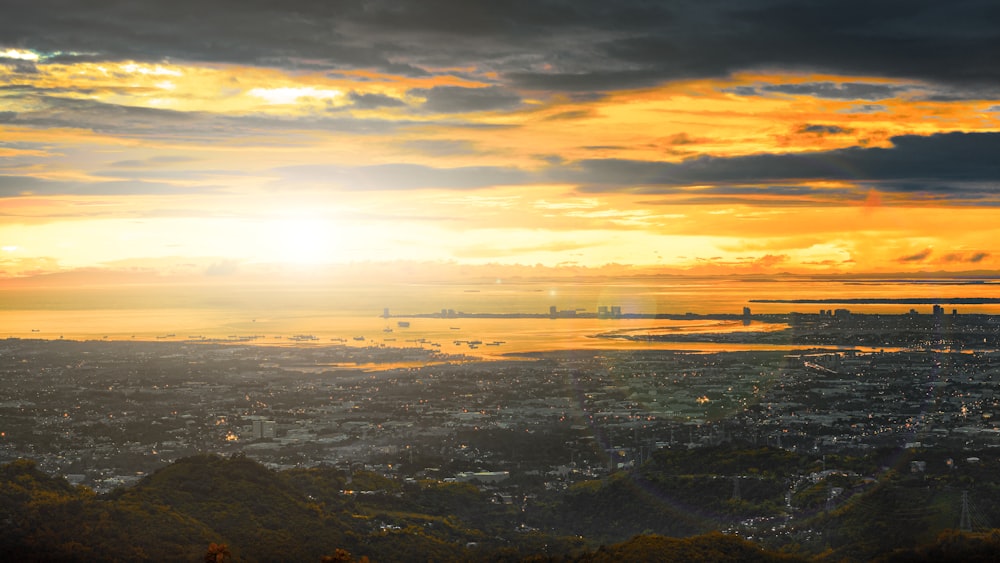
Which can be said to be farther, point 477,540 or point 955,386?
point 955,386

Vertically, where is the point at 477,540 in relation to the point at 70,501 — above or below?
below

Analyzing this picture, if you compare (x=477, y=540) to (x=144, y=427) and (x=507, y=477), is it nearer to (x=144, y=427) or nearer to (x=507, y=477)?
(x=507, y=477)

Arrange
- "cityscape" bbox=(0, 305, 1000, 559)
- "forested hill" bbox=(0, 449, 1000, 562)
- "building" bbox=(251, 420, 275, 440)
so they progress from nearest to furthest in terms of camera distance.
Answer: "forested hill" bbox=(0, 449, 1000, 562)
"cityscape" bbox=(0, 305, 1000, 559)
"building" bbox=(251, 420, 275, 440)

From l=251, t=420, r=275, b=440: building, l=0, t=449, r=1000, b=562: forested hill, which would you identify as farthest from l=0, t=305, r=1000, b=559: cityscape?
l=0, t=449, r=1000, b=562: forested hill

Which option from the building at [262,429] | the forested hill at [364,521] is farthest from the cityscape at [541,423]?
the forested hill at [364,521]

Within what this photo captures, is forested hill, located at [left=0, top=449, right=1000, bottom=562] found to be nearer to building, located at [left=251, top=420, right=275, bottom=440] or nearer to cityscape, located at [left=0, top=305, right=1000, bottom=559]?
cityscape, located at [left=0, top=305, right=1000, bottom=559]

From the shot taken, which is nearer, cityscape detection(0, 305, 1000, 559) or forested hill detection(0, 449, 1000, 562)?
forested hill detection(0, 449, 1000, 562)

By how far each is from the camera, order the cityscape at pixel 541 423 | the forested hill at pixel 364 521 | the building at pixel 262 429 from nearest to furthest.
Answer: the forested hill at pixel 364 521 → the cityscape at pixel 541 423 → the building at pixel 262 429

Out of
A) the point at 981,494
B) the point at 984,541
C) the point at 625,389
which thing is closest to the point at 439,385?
the point at 625,389

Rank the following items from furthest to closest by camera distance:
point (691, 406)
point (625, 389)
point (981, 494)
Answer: point (625, 389)
point (691, 406)
point (981, 494)

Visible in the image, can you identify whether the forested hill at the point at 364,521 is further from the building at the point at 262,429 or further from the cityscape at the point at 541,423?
the building at the point at 262,429

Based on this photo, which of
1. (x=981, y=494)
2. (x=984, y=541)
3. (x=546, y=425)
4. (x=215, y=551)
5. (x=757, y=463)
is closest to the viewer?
(x=215, y=551)
